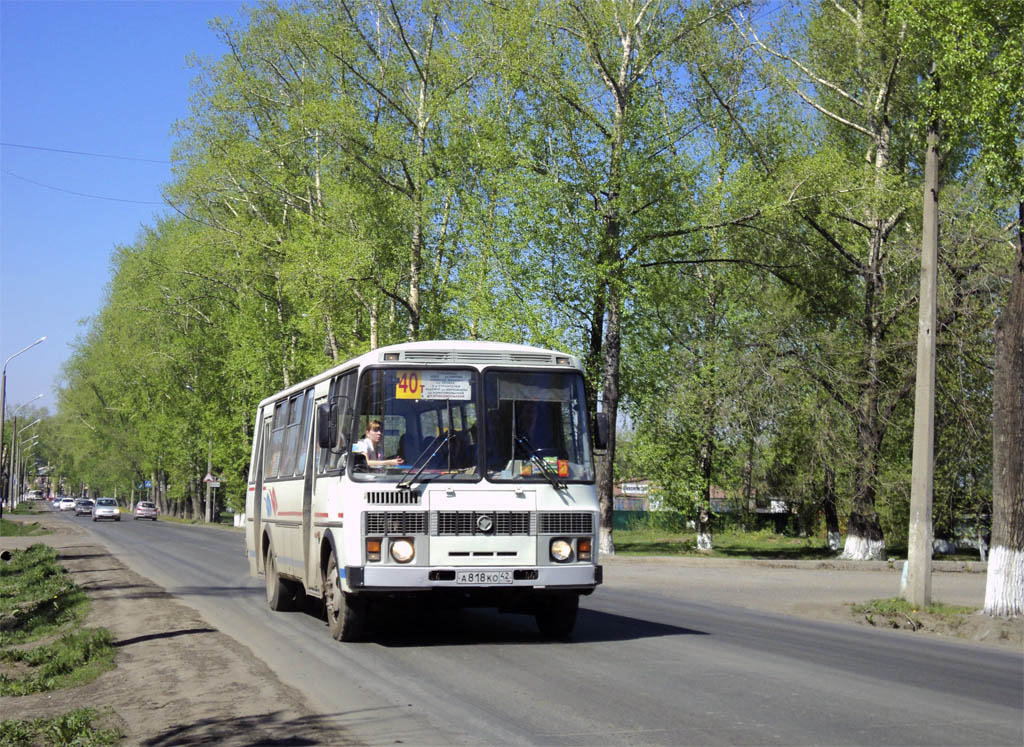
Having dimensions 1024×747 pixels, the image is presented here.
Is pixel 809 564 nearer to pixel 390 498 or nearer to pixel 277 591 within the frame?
pixel 277 591

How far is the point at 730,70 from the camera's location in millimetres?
34844

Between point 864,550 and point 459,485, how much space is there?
82.0ft

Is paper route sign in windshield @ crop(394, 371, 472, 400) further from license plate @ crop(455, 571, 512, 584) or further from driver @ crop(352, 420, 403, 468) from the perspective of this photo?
license plate @ crop(455, 571, 512, 584)

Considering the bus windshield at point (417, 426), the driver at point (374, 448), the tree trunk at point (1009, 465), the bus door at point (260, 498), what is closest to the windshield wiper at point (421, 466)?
the bus windshield at point (417, 426)

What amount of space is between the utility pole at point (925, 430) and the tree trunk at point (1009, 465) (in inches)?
40.1

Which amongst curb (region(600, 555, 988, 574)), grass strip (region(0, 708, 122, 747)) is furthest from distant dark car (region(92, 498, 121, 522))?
grass strip (region(0, 708, 122, 747))

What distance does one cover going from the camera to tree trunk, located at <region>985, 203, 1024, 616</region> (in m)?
17.2

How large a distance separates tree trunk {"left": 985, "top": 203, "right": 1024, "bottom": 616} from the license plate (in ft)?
27.8

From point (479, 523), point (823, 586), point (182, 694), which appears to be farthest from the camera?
point (823, 586)

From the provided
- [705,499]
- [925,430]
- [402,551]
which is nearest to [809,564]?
[705,499]

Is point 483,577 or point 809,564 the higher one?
point 483,577

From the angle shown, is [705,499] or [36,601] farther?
[705,499]

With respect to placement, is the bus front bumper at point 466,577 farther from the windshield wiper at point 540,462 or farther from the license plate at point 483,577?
the windshield wiper at point 540,462

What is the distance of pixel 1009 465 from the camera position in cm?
1739
